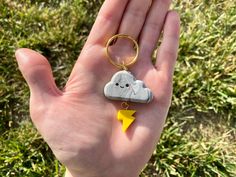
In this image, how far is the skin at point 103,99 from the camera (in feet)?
8.15

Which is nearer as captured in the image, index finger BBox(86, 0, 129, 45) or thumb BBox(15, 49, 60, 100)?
thumb BBox(15, 49, 60, 100)

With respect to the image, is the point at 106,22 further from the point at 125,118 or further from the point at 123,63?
the point at 125,118

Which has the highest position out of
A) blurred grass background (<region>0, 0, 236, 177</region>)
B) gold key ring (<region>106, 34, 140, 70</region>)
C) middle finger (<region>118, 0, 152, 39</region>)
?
middle finger (<region>118, 0, 152, 39</region>)

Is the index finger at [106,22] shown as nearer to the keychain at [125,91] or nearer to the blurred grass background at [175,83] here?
the keychain at [125,91]

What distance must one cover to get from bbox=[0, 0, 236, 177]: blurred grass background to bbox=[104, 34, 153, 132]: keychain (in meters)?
0.71

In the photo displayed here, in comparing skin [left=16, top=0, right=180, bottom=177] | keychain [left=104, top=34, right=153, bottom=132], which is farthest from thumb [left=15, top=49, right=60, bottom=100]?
keychain [left=104, top=34, right=153, bottom=132]

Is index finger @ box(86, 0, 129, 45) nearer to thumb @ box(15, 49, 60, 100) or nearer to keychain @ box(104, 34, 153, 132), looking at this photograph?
keychain @ box(104, 34, 153, 132)

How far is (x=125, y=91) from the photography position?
106 inches

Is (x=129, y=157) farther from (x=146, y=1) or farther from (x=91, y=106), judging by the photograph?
(x=146, y=1)

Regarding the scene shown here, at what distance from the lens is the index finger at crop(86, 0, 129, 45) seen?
2734 mm

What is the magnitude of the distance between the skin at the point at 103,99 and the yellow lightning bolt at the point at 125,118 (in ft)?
0.11

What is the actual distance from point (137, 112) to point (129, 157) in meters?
0.28

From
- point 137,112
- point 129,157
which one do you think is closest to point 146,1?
point 137,112

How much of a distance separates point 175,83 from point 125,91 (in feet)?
2.73
